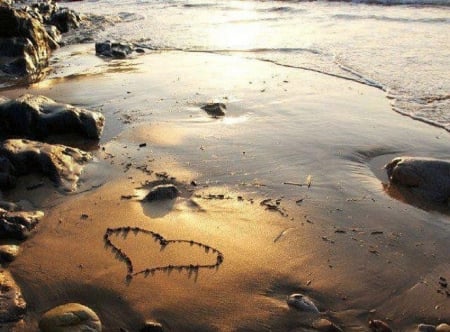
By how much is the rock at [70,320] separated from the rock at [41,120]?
9.33 ft

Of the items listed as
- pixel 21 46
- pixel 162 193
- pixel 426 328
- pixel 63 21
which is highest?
pixel 63 21

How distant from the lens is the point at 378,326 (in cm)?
245

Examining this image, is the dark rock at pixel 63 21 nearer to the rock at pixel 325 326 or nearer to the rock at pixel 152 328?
the rock at pixel 152 328

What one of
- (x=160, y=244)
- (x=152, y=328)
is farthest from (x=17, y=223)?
(x=152, y=328)

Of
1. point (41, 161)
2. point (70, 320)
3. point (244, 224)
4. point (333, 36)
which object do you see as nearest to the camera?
point (70, 320)

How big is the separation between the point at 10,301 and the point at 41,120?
2.75m

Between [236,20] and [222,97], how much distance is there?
9563 mm

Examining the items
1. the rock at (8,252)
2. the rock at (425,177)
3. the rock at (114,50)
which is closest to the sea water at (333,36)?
the rock at (114,50)

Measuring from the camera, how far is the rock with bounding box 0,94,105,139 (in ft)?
15.8

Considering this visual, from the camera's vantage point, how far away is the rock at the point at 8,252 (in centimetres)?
291

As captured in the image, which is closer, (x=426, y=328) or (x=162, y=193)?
(x=426, y=328)

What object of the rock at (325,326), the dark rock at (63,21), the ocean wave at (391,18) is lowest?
the rock at (325,326)

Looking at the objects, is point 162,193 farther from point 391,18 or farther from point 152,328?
point 391,18

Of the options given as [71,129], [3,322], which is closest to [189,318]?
[3,322]
